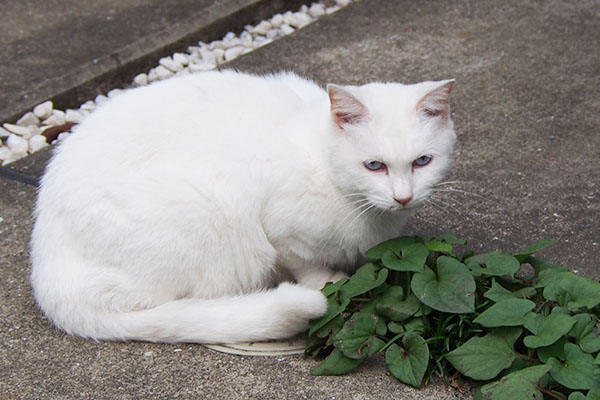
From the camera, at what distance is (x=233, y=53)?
457 cm

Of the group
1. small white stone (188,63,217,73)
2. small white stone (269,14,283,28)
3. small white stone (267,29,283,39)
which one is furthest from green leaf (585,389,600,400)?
small white stone (269,14,283,28)

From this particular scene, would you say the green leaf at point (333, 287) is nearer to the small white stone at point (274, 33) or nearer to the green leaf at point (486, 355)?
the green leaf at point (486, 355)

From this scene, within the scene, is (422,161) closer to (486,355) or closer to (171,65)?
(486,355)

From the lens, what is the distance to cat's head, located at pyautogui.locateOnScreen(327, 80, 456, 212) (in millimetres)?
2287

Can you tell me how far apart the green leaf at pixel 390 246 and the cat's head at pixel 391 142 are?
142 millimetres

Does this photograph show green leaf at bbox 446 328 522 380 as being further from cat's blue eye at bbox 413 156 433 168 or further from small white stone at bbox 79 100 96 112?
small white stone at bbox 79 100 96 112

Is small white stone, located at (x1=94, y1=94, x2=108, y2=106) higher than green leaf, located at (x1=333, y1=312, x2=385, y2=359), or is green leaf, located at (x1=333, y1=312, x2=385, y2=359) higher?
green leaf, located at (x1=333, y1=312, x2=385, y2=359)

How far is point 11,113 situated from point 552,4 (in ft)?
10.4

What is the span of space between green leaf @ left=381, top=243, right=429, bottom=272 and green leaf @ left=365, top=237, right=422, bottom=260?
0.07 feet

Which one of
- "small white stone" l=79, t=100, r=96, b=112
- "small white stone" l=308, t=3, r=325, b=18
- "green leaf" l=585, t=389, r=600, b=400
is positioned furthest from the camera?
"small white stone" l=308, t=3, r=325, b=18

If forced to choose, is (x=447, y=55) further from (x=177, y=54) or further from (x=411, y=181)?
(x=411, y=181)

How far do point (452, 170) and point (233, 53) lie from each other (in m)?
1.81

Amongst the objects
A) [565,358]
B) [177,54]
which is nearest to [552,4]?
[177,54]

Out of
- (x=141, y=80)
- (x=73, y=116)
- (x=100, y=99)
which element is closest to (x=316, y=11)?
(x=141, y=80)
